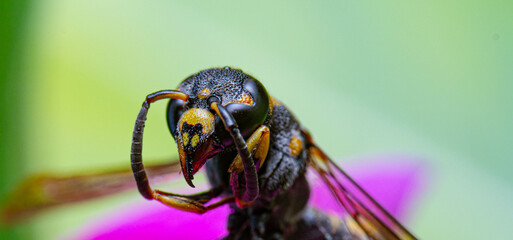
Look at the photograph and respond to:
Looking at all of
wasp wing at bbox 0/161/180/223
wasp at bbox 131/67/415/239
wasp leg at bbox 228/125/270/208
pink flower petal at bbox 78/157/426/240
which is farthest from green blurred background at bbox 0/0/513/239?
wasp leg at bbox 228/125/270/208

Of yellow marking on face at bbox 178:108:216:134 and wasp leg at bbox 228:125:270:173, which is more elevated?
yellow marking on face at bbox 178:108:216:134

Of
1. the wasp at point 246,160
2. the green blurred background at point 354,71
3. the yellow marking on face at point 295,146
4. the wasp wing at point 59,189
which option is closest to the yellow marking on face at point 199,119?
the wasp at point 246,160

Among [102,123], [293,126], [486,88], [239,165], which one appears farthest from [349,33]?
[239,165]

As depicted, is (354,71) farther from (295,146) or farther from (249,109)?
(249,109)

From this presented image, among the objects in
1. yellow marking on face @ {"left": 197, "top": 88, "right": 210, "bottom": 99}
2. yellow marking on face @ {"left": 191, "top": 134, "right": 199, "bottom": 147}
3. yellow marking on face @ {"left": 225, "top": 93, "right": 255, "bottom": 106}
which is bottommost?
yellow marking on face @ {"left": 191, "top": 134, "right": 199, "bottom": 147}

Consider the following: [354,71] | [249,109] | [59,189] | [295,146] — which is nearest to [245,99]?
[249,109]

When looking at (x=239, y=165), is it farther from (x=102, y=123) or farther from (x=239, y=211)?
(x=102, y=123)

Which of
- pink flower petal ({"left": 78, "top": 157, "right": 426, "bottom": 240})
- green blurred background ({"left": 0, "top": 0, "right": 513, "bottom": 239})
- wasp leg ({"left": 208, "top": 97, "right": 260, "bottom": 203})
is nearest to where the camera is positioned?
wasp leg ({"left": 208, "top": 97, "right": 260, "bottom": 203})

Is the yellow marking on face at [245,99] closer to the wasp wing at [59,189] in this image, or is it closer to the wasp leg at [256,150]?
the wasp leg at [256,150]

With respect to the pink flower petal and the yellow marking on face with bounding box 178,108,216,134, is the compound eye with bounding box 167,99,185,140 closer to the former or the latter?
the yellow marking on face with bounding box 178,108,216,134
